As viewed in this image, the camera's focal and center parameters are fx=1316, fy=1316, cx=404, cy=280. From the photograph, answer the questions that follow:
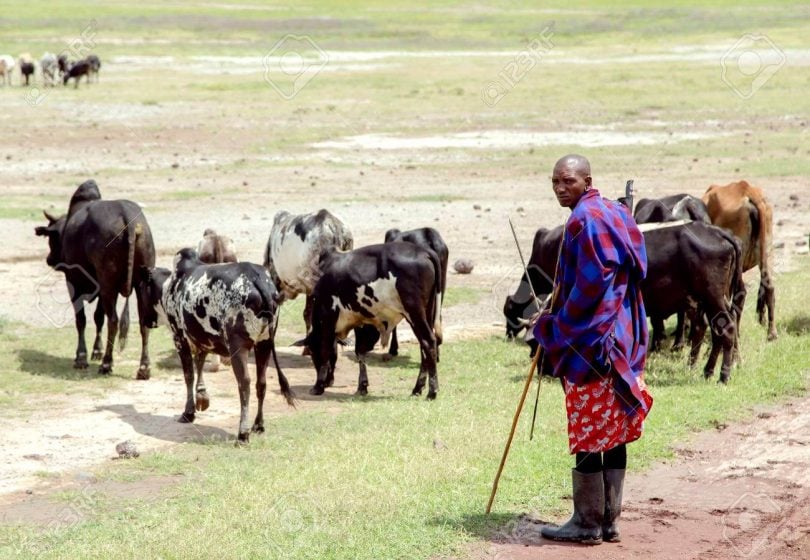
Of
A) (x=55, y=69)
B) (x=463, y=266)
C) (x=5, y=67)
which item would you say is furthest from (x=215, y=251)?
(x=55, y=69)

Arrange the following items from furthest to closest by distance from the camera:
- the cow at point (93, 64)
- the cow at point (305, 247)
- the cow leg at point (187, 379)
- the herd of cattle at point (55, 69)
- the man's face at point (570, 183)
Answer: the cow at point (93, 64), the herd of cattle at point (55, 69), the cow at point (305, 247), the cow leg at point (187, 379), the man's face at point (570, 183)

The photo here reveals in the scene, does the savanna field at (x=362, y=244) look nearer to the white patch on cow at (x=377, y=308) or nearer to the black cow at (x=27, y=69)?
the white patch on cow at (x=377, y=308)

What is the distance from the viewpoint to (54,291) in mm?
15969

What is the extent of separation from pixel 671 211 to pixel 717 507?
19.9ft

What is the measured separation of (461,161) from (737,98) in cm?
1413

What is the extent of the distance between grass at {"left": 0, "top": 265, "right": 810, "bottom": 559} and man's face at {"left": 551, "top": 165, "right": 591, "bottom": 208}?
2025 millimetres

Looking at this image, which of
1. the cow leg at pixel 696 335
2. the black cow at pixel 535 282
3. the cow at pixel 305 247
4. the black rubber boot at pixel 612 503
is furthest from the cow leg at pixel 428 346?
the black rubber boot at pixel 612 503

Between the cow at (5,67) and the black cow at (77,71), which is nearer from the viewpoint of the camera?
the black cow at (77,71)

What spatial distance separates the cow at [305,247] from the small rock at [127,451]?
3.97 meters

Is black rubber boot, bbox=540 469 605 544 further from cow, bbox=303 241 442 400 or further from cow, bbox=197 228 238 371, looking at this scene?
cow, bbox=197 228 238 371

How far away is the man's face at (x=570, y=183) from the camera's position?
6.99 meters

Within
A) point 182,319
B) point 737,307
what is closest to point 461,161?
point 737,307

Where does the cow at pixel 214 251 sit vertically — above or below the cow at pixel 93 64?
below

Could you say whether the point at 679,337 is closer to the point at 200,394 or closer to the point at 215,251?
the point at 215,251
